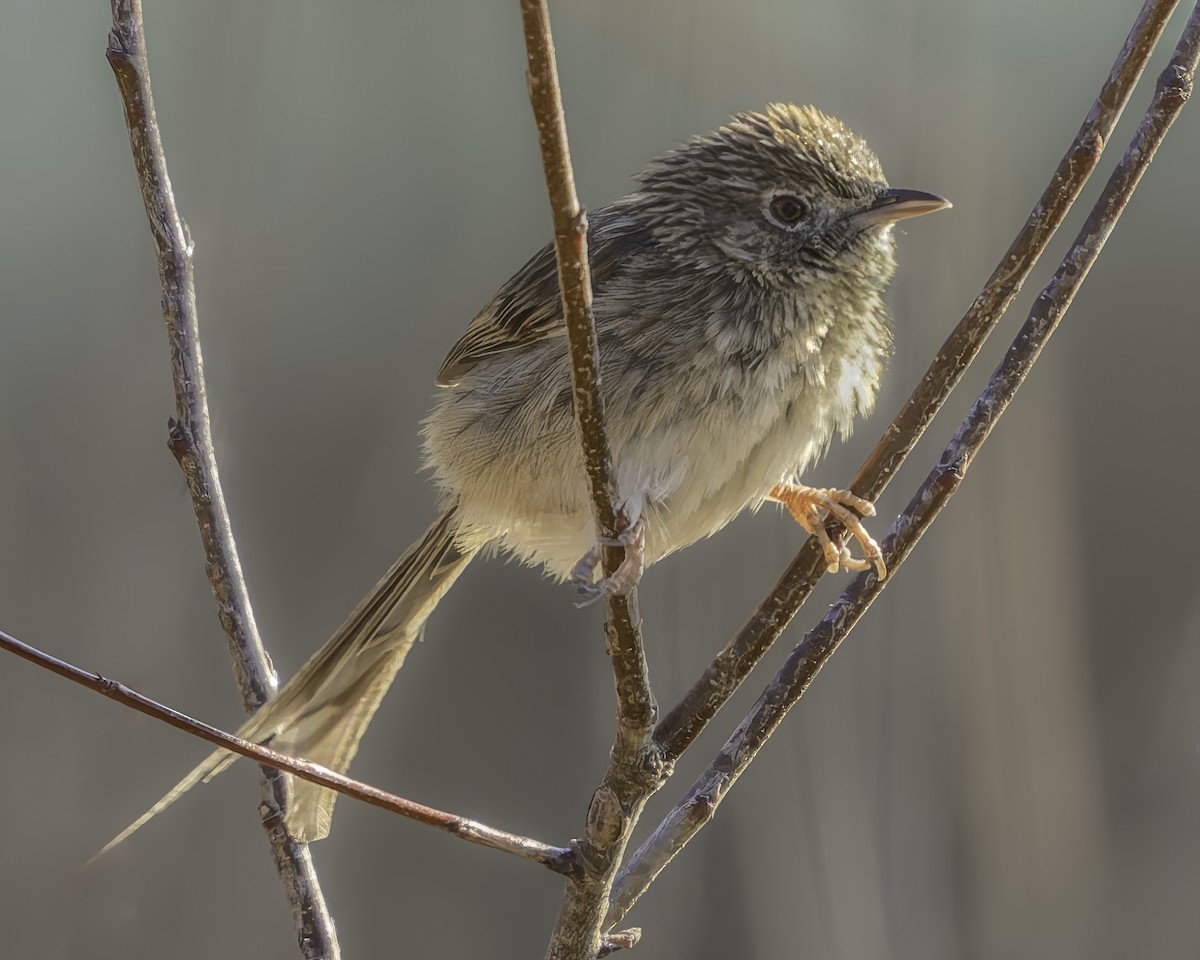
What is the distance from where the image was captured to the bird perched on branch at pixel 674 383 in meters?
2.75

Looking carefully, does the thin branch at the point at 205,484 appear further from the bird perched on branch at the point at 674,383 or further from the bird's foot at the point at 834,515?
the bird's foot at the point at 834,515

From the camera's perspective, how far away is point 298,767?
5.87 ft

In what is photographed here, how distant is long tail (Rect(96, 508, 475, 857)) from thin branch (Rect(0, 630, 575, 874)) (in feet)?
2.11

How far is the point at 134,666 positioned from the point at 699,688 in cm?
321

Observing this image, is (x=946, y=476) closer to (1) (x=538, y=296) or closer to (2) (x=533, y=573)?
(1) (x=538, y=296)

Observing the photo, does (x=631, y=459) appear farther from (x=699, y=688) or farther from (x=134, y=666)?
(x=134, y=666)

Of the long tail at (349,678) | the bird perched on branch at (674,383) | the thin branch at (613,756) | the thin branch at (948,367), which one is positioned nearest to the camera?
the thin branch at (613,756)

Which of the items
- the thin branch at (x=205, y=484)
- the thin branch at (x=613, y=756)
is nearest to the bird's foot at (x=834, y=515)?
the thin branch at (x=613, y=756)

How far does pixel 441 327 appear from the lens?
571cm

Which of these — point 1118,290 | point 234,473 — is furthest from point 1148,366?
point 234,473

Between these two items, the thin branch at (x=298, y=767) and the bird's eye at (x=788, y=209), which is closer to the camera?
the thin branch at (x=298, y=767)

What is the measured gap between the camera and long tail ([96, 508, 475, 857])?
8.28 feet

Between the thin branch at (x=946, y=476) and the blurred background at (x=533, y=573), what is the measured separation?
2.43m

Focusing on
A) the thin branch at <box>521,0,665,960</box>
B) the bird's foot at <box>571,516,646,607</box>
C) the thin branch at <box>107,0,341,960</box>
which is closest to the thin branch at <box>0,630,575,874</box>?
the thin branch at <box>521,0,665,960</box>
